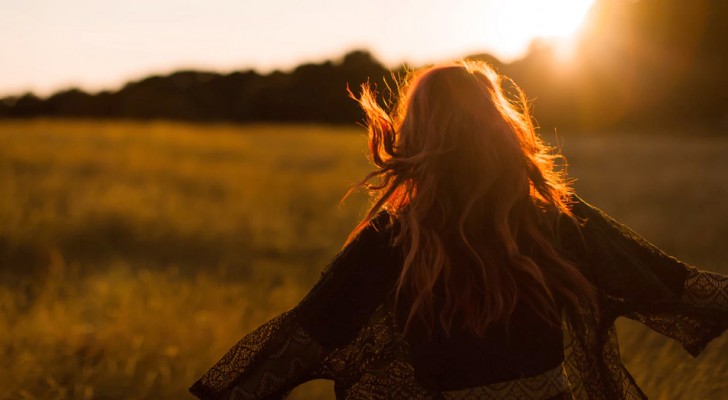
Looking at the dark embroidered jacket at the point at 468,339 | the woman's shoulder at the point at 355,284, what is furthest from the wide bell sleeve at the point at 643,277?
the woman's shoulder at the point at 355,284

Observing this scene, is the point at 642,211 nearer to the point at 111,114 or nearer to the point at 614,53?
the point at 614,53

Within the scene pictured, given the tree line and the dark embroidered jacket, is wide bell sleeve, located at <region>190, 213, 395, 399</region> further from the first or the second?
the tree line

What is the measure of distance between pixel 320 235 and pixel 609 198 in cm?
473

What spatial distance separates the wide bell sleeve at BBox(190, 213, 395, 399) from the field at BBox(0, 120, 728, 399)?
1140mm

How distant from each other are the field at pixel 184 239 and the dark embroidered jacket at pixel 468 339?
29.5 inches

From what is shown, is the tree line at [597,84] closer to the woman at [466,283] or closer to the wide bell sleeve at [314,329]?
the woman at [466,283]

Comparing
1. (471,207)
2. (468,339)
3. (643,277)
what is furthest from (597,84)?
(468,339)

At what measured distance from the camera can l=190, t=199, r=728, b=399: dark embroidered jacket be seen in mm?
1862

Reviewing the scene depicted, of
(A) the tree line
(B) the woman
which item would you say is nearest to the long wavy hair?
(B) the woman

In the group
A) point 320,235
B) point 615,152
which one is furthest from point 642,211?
point 615,152

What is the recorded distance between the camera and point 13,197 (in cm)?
802

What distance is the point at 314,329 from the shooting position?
6.55ft

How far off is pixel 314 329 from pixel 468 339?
0.44 meters

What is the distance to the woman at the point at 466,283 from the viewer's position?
1861 mm
